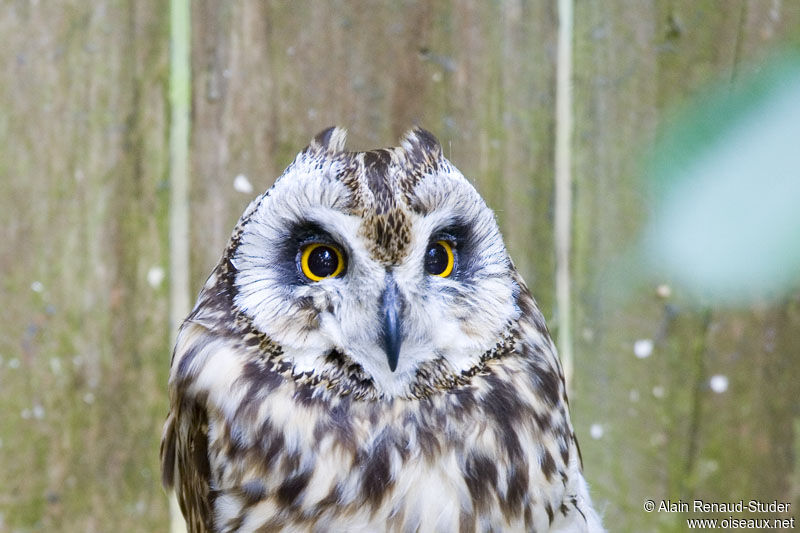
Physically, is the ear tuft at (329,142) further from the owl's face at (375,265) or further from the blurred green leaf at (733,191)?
the blurred green leaf at (733,191)

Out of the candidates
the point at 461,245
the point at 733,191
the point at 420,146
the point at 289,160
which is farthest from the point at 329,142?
the point at 733,191

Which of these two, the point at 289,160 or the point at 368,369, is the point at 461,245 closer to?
the point at 368,369

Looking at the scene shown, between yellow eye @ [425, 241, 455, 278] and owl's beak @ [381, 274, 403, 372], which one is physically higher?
yellow eye @ [425, 241, 455, 278]

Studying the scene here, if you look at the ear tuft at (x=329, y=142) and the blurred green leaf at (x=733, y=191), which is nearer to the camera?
the ear tuft at (x=329, y=142)

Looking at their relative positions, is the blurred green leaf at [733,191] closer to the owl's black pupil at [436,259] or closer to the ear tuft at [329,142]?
the owl's black pupil at [436,259]

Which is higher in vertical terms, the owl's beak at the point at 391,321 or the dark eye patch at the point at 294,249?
the dark eye patch at the point at 294,249

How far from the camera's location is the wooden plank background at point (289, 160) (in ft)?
5.21

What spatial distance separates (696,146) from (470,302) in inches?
27.6

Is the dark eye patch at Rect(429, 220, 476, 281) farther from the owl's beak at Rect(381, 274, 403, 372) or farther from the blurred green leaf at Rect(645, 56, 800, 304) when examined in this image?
the blurred green leaf at Rect(645, 56, 800, 304)

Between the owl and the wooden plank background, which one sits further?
the wooden plank background

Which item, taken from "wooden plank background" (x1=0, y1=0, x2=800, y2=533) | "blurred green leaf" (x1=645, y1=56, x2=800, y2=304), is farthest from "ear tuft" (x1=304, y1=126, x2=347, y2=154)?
"blurred green leaf" (x1=645, y1=56, x2=800, y2=304)

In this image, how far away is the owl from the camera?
1146 millimetres

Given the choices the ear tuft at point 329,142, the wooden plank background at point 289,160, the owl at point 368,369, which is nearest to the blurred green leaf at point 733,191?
the wooden plank background at point 289,160

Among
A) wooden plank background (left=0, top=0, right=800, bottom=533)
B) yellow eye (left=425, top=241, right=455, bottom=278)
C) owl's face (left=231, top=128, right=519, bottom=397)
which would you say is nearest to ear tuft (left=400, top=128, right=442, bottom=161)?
owl's face (left=231, top=128, right=519, bottom=397)
